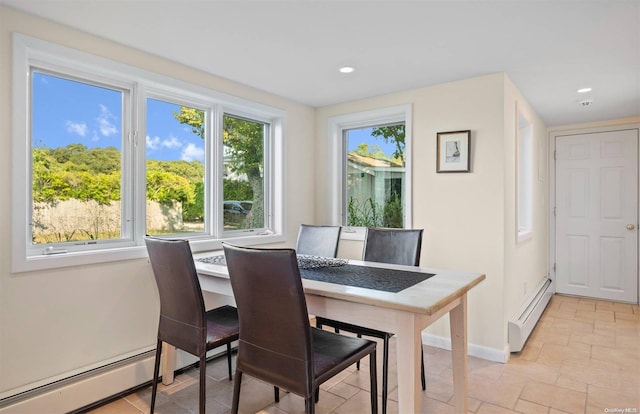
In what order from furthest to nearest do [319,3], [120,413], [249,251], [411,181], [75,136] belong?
[411,181], [75,136], [120,413], [319,3], [249,251]

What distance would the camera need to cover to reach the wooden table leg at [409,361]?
1488 mm

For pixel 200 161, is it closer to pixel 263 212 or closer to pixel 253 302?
pixel 263 212

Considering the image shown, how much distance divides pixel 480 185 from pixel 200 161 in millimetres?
2316

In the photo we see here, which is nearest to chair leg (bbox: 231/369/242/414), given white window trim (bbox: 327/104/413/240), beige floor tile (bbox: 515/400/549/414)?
beige floor tile (bbox: 515/400/549/414)

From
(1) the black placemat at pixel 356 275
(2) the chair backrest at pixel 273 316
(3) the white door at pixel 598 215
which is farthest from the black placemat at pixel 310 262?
(3) the white door at pixel 598 215

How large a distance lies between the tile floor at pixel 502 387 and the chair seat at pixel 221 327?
51 cm

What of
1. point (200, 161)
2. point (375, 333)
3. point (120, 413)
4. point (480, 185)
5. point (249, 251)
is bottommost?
point (120, 413)

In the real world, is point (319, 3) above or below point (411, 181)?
above

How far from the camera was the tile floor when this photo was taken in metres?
2.18

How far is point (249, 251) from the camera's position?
1540mm

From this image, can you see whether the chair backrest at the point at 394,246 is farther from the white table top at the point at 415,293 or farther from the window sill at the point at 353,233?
the window sill at the point at 353,233

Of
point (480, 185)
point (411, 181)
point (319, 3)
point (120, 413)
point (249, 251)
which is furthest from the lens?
point (411, 181)

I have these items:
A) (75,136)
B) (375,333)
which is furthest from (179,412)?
(75,136)

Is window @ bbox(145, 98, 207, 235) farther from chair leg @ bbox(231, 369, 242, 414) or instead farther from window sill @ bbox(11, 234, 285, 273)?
chair leg @ bbox(231, 369, 242, 414)
